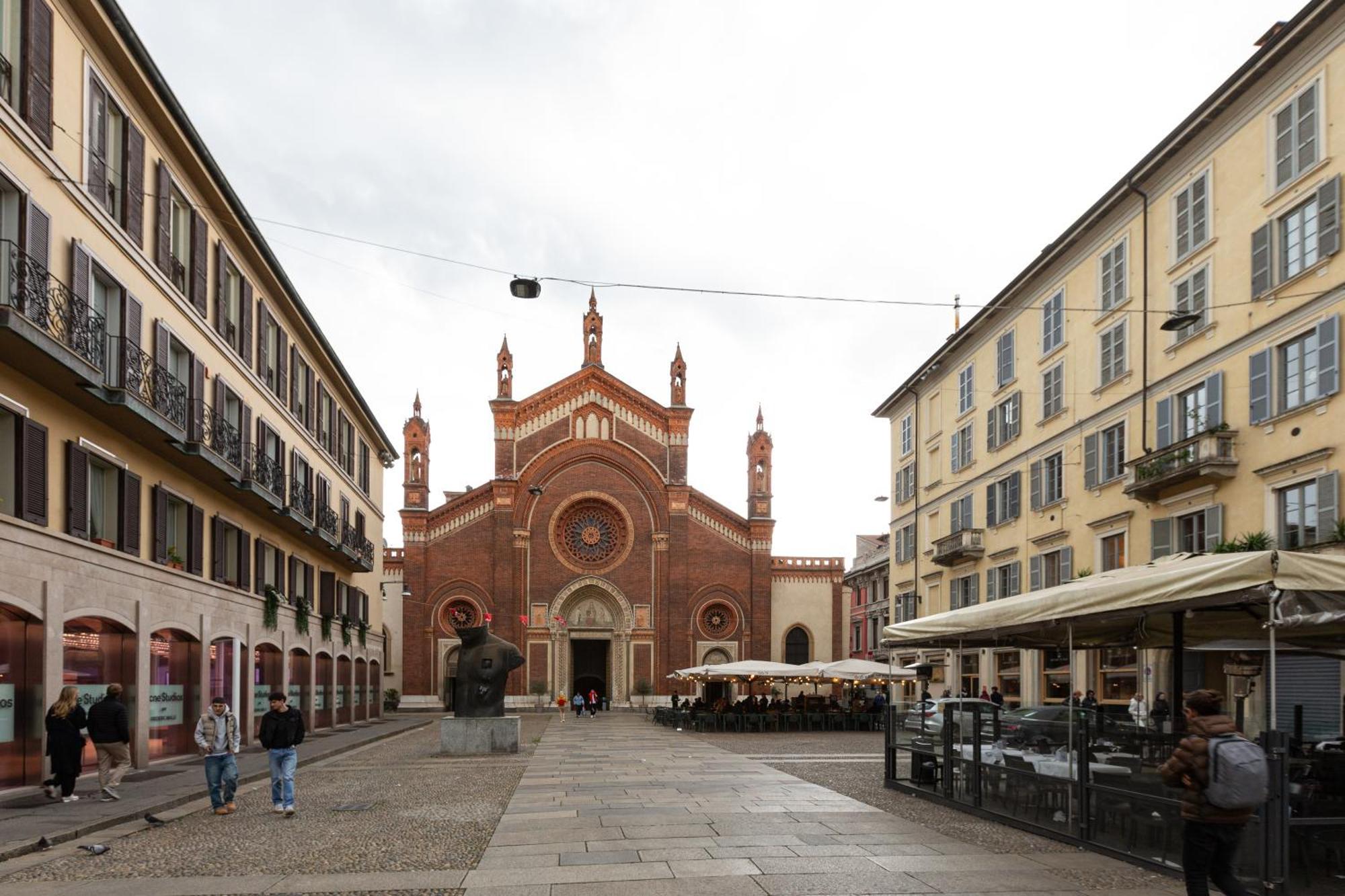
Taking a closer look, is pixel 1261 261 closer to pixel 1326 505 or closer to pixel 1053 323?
pixel 1326 505

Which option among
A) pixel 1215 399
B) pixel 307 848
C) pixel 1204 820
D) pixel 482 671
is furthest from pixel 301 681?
pixel 1204 820

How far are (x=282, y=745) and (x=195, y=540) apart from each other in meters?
11.0

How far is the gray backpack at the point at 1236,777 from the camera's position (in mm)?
7844

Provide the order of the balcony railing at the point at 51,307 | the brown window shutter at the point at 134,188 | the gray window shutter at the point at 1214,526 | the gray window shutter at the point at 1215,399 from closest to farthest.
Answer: the balcony railing at the point at 51,307
the brown window shutter at the point at 134,188
the gray window shutter at the point at 1214,526
the gray window shutter at the point at 1215,399

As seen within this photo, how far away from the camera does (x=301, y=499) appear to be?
105 ft

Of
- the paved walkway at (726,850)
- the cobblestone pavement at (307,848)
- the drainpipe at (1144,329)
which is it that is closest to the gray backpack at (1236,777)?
the paved walkway at (726,850)

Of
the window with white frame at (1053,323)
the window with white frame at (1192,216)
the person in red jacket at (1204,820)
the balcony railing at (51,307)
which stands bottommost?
the person in red jacket at (1204,820)

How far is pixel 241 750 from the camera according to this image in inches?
1106

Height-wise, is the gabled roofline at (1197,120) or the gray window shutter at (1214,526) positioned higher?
the gabled roofline at (1197,120)

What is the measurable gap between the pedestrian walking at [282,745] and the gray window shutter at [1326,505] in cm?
1722

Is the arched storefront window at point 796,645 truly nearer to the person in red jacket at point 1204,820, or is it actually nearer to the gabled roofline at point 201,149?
the gabled roofline at point 201,149

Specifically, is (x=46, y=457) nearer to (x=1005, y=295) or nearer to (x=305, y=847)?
(x=305, y=847)

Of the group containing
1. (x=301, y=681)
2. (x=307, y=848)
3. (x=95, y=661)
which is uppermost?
(x=95, y=661)

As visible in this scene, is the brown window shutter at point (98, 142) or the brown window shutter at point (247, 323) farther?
the brown window shutter at point (247, 323)
